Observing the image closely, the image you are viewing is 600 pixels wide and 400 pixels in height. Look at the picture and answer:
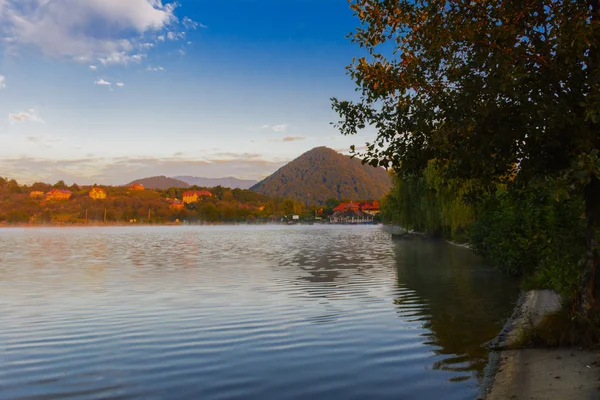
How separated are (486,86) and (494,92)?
245 millimetres

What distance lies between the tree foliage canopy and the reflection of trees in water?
3.56 meters

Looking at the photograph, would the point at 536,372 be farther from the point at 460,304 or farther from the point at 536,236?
the point at 536,236

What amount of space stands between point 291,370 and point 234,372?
3.27 feet

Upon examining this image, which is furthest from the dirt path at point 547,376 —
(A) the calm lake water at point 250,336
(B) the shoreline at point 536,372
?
(A) the calm lake water at point 250,336

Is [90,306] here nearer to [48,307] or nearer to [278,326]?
[48,307]

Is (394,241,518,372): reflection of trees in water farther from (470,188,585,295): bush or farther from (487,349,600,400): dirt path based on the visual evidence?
(470,188,585,295): bush

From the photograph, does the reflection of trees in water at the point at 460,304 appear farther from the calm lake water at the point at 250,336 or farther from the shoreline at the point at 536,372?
Answer: the shoreline at the point at 536,372

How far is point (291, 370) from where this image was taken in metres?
9.27

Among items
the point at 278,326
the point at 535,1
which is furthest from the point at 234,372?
the point at 535,1

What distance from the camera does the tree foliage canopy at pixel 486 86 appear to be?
326 inches

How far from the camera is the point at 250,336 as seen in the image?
11961 millimetres

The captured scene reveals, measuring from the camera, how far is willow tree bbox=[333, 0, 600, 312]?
824 centimetres

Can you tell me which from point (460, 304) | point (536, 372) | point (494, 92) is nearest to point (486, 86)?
point (494, 92)

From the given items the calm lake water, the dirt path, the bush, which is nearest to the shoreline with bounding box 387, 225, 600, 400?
the dirt path
